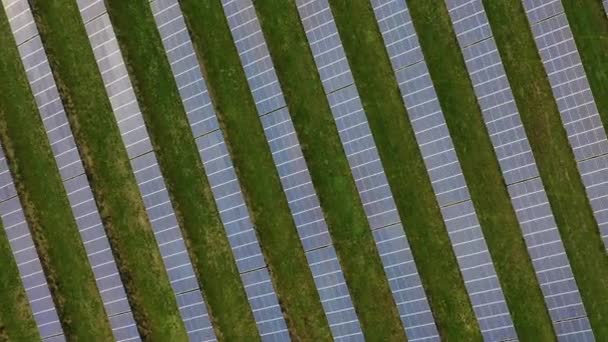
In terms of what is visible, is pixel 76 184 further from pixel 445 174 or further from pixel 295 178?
pixel 445 174

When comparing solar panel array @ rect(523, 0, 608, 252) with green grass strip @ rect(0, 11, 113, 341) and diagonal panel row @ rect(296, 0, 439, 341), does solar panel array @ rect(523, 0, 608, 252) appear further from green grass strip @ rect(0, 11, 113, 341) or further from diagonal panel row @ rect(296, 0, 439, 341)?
green grass strip @ rect(0, 11, 113, 341)

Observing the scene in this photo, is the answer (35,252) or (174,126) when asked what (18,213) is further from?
(174,126)

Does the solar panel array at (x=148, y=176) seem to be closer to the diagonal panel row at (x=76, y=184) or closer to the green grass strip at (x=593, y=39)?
the diagonal panel row at (x=76, y=184)

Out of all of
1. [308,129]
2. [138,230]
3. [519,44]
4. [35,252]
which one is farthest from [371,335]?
[35,252]

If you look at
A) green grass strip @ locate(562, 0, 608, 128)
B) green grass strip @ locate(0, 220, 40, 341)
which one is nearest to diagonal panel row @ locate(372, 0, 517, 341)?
green grass strip @ locate(562, 0, 608, 128)

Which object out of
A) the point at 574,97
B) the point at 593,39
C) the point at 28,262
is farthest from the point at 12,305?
the point at 593,39
